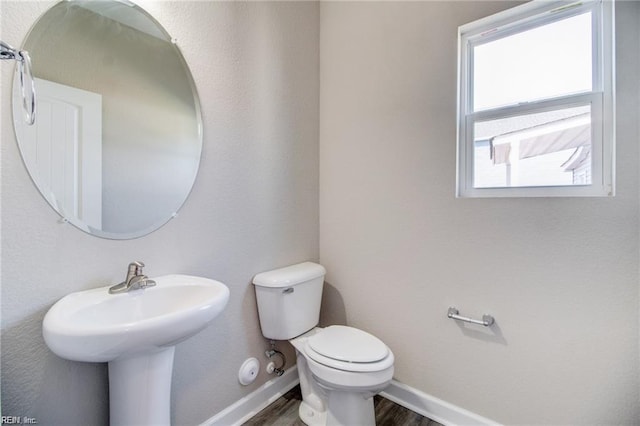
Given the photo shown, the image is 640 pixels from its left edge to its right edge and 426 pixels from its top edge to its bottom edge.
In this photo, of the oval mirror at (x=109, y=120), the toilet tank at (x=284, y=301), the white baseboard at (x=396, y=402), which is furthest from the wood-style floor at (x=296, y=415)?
the oval mirror at (x=109, y=120)

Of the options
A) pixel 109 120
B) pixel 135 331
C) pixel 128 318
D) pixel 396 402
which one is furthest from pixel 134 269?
pixel 396 402

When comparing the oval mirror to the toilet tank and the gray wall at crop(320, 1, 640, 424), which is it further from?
the gray wall at crop(320, 1, 640, 424)

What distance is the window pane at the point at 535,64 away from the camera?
3.88 feet

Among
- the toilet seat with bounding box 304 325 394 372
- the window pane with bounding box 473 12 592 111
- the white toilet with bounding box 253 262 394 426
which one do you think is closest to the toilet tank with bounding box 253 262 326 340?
the white toilet with bounding box 253 262 394 426

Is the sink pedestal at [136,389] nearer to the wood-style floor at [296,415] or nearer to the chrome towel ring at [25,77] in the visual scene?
the wood-style floor at [296,415]

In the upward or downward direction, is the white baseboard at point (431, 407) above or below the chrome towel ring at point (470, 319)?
below

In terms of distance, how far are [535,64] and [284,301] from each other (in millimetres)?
1674

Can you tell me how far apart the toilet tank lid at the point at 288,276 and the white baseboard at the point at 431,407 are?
800 mm

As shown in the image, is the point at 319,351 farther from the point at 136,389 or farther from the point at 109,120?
the point at 109,120

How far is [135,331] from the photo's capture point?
2.35ft

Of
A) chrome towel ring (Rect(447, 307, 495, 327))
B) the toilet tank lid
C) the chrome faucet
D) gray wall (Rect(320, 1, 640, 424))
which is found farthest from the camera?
the toilet tank lid

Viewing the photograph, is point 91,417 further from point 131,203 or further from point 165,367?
point 131,203

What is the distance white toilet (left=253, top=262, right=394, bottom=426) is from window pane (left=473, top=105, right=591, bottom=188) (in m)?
1.00

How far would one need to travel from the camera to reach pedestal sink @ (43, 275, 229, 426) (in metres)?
0.69
